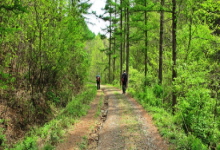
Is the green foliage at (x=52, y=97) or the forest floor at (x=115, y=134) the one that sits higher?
the green foliage at (x=52, y=97)

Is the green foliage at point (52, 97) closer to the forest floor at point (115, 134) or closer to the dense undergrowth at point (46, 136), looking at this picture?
the dense undergrowth at point (46, 136)

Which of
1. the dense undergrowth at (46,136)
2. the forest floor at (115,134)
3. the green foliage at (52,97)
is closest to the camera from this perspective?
the dense undergrowth at (46,136)

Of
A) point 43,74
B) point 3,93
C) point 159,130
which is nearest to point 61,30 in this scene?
point 43,74

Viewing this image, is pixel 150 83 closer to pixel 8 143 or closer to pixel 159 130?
pixel 159 130

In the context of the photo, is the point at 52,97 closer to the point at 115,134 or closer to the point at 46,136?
the point at 46,136

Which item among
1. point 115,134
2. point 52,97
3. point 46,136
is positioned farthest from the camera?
point 52,97

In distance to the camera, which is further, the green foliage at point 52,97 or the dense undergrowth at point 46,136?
the green foliage at point 52,97

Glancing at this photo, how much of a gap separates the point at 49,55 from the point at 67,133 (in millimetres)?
5137

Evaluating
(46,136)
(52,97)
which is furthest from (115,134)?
(52,97)

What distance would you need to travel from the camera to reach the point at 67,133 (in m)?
7.32

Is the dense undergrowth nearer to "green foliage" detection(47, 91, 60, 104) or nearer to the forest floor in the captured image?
the forest floor

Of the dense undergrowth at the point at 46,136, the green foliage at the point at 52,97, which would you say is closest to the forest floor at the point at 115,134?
the dense undergrowth at the point at 46,136

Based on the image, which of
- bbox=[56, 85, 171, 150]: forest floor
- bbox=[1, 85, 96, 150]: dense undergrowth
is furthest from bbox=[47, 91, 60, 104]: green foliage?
bbox=[56, 85, 171, 150]: forest floor

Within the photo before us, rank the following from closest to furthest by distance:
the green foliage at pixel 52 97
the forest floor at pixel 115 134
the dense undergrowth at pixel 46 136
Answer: the dense undergrowth at pixel 46 136 → the forest floor at pixel 115 134 → the green foliage at pixel 52 97
